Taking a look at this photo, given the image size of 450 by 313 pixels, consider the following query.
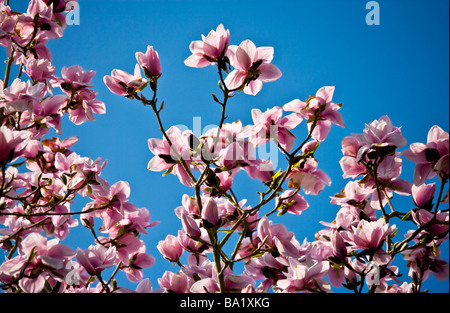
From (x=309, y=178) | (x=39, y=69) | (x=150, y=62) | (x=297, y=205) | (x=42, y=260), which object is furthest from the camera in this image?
(x=39, y=69)

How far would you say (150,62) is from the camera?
1743 millimetres

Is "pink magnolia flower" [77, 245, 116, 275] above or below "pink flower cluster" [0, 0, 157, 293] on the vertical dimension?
below

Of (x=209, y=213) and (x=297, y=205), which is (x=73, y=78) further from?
(x=297, y=205)

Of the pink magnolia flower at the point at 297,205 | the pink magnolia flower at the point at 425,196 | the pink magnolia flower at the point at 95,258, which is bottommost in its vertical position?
the pink magnolia flower at the point at 95,258

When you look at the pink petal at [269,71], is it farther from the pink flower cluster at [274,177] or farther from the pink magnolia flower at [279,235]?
the pink magnolia flower at [279,235]

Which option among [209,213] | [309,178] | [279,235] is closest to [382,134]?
[309,178]

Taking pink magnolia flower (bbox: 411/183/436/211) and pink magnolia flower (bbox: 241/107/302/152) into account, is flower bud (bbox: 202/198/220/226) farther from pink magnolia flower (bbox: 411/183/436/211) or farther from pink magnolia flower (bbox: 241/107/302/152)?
pink magnolia flower (bbox: 411/183/436/211)

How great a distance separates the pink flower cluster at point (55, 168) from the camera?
176 centimetres

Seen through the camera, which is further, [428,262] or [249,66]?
[428,262]

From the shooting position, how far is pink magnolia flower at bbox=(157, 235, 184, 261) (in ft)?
6.25

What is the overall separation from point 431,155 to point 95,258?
55.6 inches

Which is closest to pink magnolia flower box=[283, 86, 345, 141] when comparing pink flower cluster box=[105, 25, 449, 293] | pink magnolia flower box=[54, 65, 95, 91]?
pink flower cluster box=[105, 25, 449, 293]

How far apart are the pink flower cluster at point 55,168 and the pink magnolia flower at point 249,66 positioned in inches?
14.4

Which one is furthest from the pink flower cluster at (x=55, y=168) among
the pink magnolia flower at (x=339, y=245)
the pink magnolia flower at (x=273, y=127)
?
the pink magnolia flower at (x=339, y=245)
